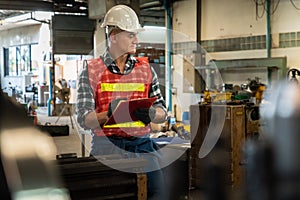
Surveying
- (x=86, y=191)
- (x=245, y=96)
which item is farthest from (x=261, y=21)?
(x=86, y=191)

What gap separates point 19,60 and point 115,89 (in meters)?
12.9

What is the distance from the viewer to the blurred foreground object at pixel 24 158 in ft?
0.75

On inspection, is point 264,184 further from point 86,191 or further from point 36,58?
point 36,58

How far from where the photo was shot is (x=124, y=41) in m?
2.09

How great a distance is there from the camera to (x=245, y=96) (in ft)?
14.8

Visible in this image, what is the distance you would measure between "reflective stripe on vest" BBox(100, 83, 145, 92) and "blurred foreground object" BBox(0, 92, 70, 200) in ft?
5.84

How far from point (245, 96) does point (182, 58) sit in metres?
3.31

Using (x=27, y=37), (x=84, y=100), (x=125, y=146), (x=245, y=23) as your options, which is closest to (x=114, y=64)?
(x=84, y=100)

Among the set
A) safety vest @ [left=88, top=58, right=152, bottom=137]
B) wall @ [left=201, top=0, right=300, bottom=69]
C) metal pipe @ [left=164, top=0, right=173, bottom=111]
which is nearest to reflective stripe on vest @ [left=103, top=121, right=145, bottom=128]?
safety vest @ [left=88, top=58, right=152, bottom=137]

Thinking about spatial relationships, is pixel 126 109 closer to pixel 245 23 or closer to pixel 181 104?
pixel 245 23

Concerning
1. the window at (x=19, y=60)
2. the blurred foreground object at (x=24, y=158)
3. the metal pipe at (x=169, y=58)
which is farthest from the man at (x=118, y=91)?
the window at (x=19, y=60)

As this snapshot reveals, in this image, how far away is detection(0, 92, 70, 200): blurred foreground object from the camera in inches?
9.0

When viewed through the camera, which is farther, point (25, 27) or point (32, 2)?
point (25, 27)

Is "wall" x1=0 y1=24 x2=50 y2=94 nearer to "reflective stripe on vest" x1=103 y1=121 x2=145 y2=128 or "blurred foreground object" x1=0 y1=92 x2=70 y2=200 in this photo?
"reflective stripe on vest" x1=103 y1=121 x2=145 y2=128
